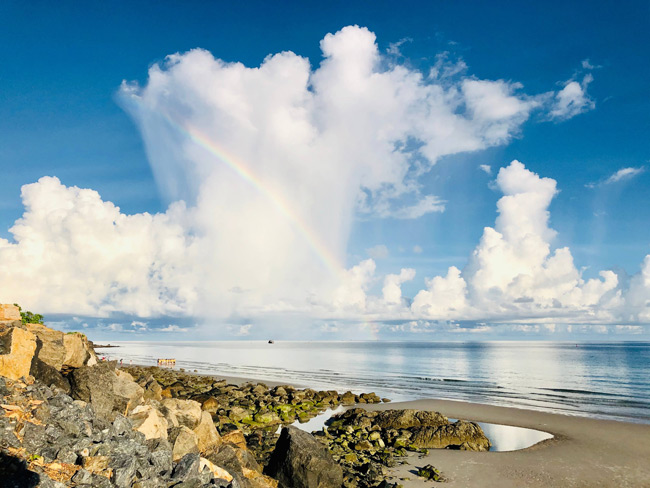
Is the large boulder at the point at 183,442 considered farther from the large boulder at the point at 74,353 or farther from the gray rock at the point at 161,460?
the large boulder at the point at 74,353

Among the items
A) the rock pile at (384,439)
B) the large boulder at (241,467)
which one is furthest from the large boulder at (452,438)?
the large boulder at (241,467)

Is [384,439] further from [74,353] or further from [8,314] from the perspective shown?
[8,314]

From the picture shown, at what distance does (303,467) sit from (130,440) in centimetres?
813

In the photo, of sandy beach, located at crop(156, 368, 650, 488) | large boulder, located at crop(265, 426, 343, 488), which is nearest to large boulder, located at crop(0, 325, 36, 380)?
large boulder, located at crop(265, 426, 343, 488)

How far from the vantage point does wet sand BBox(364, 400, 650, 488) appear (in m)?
19.8

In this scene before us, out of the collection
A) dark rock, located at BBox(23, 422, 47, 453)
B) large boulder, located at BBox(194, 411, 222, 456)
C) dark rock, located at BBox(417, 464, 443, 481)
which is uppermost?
dark rock, located at BBox(23, 422, 47, 453)

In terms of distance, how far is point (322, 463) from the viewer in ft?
57.9

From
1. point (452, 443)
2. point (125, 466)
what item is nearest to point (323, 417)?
point (452, 443)

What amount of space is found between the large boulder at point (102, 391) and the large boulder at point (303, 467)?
6.69 meters

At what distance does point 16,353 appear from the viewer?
13727 mm

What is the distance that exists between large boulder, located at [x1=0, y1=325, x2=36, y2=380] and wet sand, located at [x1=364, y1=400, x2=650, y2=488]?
16340 millimetres

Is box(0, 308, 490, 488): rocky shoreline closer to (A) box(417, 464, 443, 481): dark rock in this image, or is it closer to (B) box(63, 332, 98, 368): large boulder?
(B) box(63, 332, 98, 368): large boulder

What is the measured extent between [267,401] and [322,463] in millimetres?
24837

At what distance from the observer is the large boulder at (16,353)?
13.3 meters
